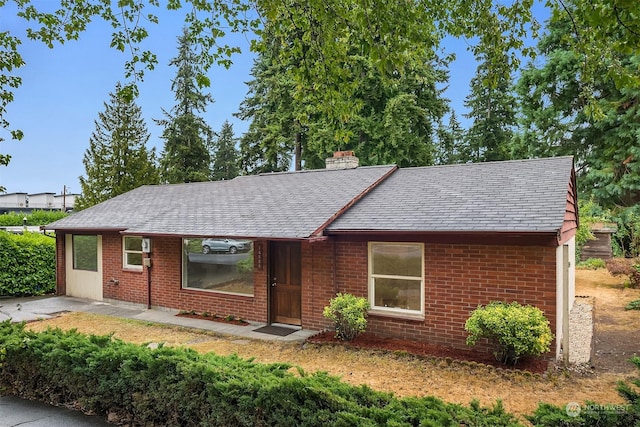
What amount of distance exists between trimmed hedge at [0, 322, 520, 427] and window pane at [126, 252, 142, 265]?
21.3 feet

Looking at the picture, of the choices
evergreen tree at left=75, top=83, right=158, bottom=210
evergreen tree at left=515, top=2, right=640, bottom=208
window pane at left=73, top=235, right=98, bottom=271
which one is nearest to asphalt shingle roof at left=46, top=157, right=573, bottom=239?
window pane at left=73, top=235, right=98, bottom=271

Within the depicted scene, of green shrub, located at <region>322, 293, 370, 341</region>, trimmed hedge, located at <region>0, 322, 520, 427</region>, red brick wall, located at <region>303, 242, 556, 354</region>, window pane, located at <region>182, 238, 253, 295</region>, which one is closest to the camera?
trimmed hedge, located at <region>0, 322, 520, 427</region>

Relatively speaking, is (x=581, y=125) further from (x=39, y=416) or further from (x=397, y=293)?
(x=39, y=416)

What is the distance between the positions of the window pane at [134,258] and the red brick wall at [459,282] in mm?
6822

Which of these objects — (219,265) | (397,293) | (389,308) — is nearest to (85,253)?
(219,265)

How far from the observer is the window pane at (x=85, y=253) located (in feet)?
46.1

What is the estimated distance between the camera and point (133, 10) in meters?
5.75

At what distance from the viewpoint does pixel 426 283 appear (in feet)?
27.1

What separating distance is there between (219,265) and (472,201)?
21.9ft

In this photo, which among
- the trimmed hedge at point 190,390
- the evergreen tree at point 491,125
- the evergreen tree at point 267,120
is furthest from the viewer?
the evergreen tree at point 491,125

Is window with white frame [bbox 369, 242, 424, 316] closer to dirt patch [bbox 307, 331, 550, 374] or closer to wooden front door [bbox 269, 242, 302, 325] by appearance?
dirt patch [bbox 307, 331, 550, 374]

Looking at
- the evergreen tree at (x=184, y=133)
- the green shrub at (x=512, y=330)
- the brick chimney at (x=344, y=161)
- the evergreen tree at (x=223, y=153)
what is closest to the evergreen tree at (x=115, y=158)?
the evergreen tree at (x=184, y=133)

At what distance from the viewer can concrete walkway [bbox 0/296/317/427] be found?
521 cm

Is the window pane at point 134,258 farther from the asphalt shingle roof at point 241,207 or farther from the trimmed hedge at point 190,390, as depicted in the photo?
the trimmed hedge at point 190,390
